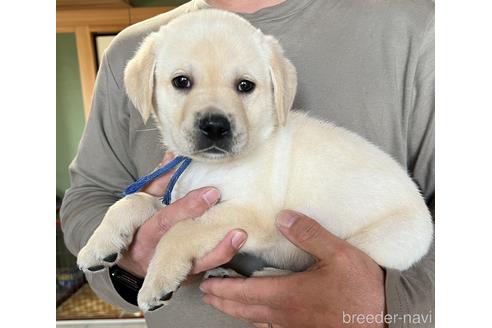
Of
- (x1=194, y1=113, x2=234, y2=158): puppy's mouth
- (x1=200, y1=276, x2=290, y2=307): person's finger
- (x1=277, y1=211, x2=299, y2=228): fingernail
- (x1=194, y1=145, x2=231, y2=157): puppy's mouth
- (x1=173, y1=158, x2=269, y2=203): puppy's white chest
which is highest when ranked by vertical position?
(x1=194, y1=113, x2=234, y2=158): puppy's mouth

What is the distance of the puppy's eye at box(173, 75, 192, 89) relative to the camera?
2.77ft

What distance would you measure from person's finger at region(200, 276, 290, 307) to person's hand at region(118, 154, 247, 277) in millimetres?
80

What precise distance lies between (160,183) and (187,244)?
200 mm

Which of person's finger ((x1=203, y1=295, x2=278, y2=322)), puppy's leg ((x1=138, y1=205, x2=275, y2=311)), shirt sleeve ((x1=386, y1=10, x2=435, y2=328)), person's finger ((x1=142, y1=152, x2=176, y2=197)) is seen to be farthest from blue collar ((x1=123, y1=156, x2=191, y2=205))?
shirt sleeve ((x1=386, y1=10, x2=435, y2=328))

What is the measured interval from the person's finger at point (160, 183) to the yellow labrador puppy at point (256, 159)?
3cm

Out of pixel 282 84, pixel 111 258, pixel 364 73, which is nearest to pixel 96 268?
pixel 111 258

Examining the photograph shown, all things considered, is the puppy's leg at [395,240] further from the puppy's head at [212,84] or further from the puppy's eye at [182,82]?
the puppy's eye at [182,82]

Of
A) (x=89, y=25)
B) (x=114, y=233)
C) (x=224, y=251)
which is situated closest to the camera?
(x=224, y=251)

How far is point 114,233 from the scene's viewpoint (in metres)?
0.87

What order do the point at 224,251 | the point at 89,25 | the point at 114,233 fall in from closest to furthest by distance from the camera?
1. the point at 224,251
2. the point at 114,233
3. the point at 89,25

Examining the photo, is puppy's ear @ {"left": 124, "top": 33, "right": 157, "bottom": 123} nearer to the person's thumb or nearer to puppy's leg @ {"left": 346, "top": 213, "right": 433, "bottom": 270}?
the person's thumb

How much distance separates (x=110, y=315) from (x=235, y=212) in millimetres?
514

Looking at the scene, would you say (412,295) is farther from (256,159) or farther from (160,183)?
(160,183)
